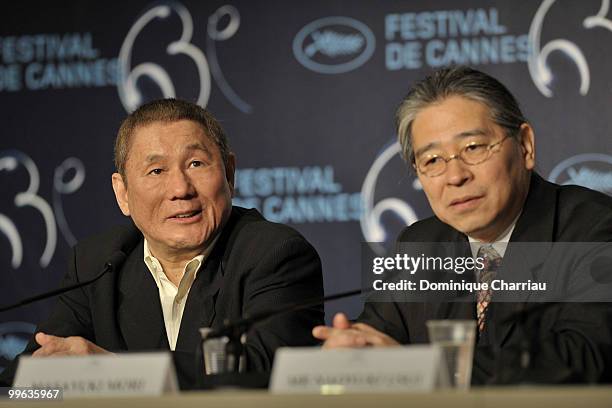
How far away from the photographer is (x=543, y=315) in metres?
2.87

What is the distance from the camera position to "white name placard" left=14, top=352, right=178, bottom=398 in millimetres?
1934

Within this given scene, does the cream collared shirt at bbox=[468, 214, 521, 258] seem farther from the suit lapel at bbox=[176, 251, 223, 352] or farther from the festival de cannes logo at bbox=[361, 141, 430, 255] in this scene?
the festival de cannes logo at bbox=[361, 141, 430, 255]

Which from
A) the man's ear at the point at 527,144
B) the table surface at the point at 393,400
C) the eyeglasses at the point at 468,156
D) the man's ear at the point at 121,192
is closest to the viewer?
the table surface at the point at 393,400

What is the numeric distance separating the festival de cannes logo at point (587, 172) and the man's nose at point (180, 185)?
1934mm

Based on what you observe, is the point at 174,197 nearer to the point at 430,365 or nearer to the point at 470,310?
the point at 470,310

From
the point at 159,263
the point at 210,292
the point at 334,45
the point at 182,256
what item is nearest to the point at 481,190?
the point at 210,292

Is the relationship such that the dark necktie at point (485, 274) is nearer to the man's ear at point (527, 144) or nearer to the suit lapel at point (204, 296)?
the man's ear at point (527, 144)

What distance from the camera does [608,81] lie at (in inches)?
184

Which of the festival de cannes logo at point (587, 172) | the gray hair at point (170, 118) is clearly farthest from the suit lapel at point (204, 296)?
the festival de cannes logo at point (587, 172)

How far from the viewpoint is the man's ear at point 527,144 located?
3184mm

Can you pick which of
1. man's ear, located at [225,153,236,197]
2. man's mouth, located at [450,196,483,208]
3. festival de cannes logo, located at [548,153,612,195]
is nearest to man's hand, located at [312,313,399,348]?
man's mouth, located at [450,196,483,208]

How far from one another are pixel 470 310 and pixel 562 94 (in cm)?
200

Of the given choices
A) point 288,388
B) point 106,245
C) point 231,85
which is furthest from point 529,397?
point 231,85

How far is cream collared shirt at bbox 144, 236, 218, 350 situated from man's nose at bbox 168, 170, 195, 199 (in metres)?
0.23
